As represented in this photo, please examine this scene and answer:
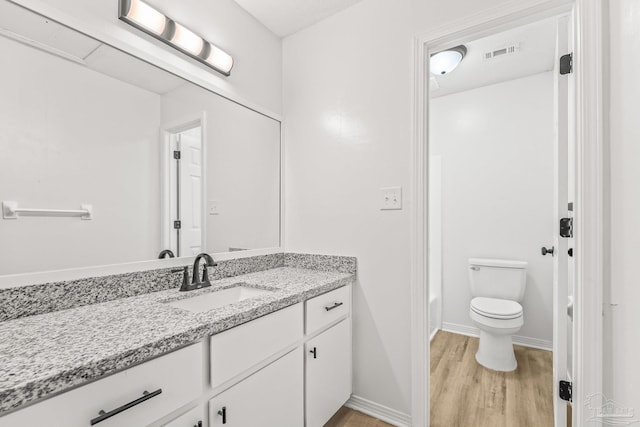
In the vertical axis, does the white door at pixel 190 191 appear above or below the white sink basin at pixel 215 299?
above

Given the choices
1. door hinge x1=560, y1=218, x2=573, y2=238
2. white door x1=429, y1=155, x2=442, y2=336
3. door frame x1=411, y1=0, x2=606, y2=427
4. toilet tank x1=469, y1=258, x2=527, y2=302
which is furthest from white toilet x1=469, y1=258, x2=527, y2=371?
door hinge x1=560, y1=218, x2=573, y2=238

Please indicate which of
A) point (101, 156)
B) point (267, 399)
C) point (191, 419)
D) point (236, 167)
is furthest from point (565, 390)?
point (101, 156)

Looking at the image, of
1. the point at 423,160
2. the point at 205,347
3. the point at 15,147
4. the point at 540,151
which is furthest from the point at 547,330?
the point at 15,147

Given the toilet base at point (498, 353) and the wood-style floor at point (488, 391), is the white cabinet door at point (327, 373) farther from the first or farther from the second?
the toilet base at point (498, 353)

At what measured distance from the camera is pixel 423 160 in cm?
150

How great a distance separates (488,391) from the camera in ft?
6.15

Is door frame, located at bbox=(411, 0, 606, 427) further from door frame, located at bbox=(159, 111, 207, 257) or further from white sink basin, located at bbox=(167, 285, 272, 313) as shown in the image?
door frame, located at bbox=(159, 111, 207, 257)

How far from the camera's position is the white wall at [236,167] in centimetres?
152

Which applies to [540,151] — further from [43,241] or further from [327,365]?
[43,241]

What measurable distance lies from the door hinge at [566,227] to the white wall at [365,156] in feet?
2.19

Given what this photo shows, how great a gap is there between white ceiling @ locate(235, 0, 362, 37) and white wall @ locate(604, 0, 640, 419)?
1.29 meters

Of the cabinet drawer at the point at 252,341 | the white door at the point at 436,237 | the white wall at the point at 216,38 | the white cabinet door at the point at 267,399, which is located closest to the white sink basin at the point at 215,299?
the cabinet drawer at the point at 252,341

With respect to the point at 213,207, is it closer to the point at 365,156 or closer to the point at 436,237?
the point at 365,156

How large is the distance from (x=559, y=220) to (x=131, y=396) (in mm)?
1719
